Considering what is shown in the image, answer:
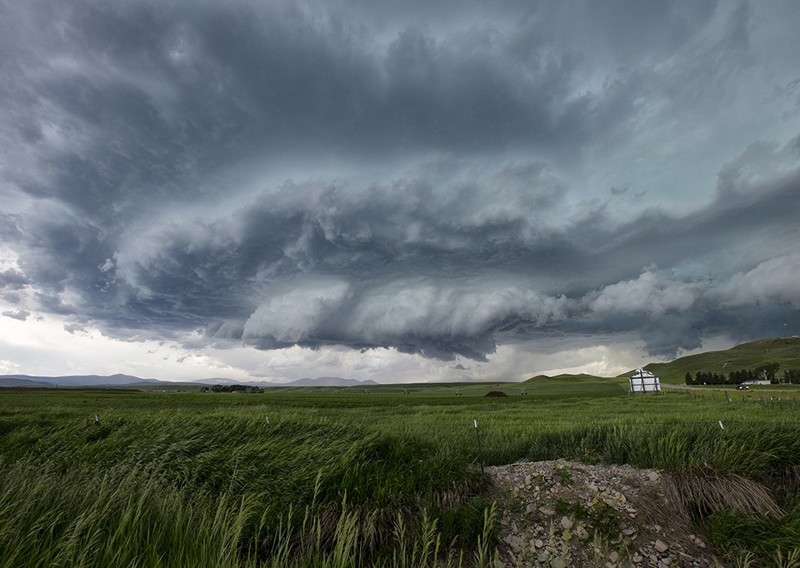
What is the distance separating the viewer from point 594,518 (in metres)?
7.87

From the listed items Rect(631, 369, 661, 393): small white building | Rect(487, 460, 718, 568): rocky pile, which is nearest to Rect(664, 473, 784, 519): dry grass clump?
Rect(487, 460, 718, 568): rocky pile

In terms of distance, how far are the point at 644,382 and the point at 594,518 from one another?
102101mm

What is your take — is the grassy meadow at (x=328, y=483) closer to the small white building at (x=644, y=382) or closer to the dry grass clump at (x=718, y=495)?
the dry grass clump at (x=718, y=495)

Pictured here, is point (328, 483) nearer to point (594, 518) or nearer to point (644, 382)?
point (594, 518)

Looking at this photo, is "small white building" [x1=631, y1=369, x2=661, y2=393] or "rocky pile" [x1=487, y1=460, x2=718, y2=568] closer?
"rocky pile" [x1=487, y1=460, x2=718, y2=568]

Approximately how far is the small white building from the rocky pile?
96249 millimetres

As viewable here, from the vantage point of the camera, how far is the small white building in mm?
91994

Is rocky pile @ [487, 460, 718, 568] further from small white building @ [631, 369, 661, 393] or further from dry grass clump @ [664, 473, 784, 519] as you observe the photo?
small white building @ [631, 369, 661, 393]

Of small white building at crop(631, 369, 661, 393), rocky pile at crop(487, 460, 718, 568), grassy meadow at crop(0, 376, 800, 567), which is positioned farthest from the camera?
small white building at crop(631, 369, 661, 393)

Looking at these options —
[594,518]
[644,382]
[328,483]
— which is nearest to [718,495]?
[594,518]

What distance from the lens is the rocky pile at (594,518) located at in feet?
24.3

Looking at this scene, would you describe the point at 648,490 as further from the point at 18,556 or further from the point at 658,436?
the point at 18,556

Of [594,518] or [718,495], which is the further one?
[718,495]

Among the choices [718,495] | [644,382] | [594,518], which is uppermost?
[644,382]
